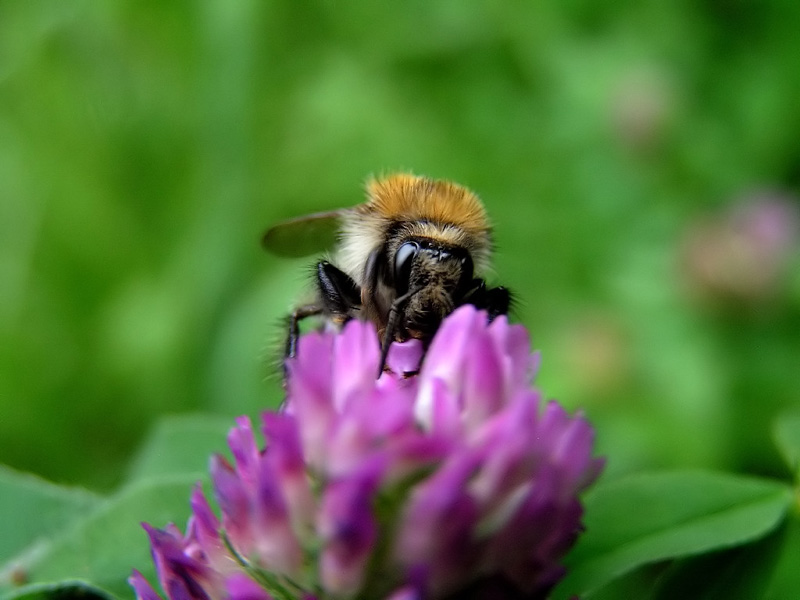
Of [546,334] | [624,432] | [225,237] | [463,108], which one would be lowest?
[624,432]

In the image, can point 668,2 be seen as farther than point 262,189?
No

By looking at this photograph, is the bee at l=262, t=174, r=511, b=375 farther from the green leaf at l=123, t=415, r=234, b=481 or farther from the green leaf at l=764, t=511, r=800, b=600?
the green leaf at l=764, t=511, r=800, b=600

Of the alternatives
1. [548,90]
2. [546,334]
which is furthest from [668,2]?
[546,334]

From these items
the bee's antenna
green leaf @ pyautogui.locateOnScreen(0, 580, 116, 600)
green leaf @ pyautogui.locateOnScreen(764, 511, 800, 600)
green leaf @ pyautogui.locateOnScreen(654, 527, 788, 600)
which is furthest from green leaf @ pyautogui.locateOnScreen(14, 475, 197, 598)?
green leaf @ pyautogui.locateOnScreen(764, 511, 800, 600)

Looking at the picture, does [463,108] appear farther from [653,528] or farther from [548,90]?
[653,528]

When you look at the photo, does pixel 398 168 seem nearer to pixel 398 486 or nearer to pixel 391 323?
pixel 391 323

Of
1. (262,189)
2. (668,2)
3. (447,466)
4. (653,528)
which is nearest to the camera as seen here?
(447,466)
